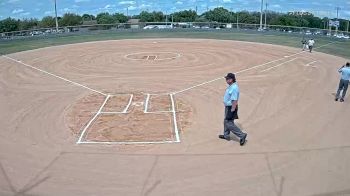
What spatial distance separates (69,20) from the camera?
326 feet

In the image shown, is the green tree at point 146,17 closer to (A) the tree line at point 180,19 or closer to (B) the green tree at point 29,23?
(A) the tree line at point 180,19

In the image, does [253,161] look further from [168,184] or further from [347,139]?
[347,139]

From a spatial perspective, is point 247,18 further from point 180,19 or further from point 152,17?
point 152,17

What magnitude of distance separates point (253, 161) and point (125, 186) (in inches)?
139

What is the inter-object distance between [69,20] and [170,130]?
92606mm

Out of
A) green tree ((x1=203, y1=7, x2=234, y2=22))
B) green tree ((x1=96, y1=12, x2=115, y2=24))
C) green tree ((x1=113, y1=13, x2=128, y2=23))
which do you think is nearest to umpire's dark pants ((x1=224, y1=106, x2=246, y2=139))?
green tree ((x1=203, y1=7, x2=234, y2=22))

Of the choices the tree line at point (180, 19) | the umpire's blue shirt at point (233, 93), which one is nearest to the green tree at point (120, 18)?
the tree line at point (180, 19)

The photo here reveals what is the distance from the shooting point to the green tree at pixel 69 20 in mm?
97062

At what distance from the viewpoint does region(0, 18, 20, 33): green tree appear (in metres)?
89.1

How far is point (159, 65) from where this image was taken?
26938 mm

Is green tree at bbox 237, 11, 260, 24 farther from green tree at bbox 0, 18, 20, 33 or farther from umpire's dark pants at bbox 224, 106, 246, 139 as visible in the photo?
umpire's dark pants at bbox 224, 106, 246, 139

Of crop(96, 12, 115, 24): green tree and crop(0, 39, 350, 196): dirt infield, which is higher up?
crop(96, 12, 115, 24): green tree

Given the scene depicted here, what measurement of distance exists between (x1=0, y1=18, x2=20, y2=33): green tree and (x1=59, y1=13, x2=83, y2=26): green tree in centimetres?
1086

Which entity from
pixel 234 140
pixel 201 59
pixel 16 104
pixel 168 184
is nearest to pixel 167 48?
pixel 201 59
